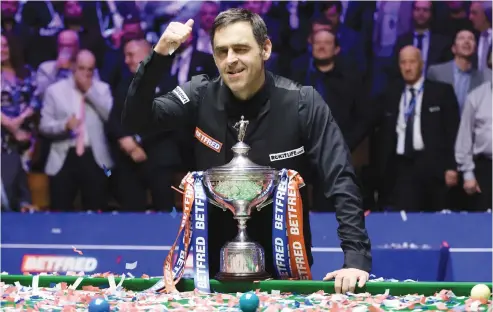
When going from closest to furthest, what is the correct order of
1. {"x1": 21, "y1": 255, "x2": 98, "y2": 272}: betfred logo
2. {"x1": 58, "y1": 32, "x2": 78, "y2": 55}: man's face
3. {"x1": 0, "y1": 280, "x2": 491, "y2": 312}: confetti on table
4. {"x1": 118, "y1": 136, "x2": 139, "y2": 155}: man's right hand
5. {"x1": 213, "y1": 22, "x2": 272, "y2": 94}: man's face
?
{"x1": 0, "y1": 280, "x2": 491, "y2": 312}: confetti on table
{"x1": 213, "y1": 22, "x2": 272, "y2": 94}: man's face
{"x1": 21, "y1": 255, "x2": 98, "y2": 272}: betfred logo
{"x1": 118, "y1": 136, "x2": 139, "y2": 155}: man's right hand
{"x1": 58, "y1": 32, "x2": 78, "y2": 55}: man's face

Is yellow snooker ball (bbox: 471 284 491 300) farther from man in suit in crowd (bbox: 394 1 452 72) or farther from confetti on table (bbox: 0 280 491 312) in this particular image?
man in suit in crowd (bbox: 394 1 452 72)

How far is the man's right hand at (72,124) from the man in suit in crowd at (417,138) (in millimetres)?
2610

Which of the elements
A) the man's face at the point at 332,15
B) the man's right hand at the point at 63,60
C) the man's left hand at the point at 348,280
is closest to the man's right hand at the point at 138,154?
the man's right hand at the point at 63,60

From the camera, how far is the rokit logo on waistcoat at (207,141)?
11.1 feet

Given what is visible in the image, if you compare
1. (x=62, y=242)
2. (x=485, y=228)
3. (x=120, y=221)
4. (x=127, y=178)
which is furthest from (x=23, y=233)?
(x=485, y=228)

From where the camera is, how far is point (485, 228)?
5945 mm

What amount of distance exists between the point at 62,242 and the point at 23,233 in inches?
12.9

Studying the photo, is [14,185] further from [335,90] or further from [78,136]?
[335,90]

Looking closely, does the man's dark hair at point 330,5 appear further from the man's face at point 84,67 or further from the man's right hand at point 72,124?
the man's right hand at point 72,124

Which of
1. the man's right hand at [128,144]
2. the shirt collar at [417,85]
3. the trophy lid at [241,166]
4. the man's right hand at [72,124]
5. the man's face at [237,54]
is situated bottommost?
the trophy lid at [241,166]

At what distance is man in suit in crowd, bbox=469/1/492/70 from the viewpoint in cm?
735

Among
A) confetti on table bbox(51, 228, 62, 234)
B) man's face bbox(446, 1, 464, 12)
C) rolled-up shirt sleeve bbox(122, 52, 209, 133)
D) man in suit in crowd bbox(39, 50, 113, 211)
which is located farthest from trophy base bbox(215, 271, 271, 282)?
man in suit in crowd bbox(39, 50, 113, 211)

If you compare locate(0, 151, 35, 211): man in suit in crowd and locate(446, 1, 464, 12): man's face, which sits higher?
locate(446, 1, 464, 12): man's face

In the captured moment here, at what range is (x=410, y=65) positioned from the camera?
732 cm
